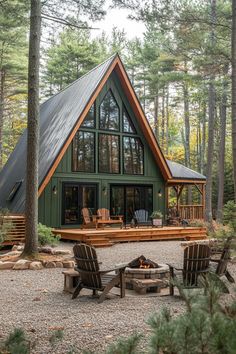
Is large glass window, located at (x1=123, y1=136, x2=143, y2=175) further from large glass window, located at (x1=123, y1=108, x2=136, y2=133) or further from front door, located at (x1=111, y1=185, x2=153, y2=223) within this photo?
front door, located at (x1=111, y1=185, x2=153, y2=223)

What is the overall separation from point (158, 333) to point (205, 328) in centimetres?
17

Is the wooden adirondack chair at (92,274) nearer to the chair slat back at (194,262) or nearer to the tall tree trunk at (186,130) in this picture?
the chair slat back at (194,262)

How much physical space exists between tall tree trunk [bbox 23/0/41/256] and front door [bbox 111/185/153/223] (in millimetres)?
7761

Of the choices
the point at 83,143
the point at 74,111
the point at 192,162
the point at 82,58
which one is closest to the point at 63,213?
the point at 83,143

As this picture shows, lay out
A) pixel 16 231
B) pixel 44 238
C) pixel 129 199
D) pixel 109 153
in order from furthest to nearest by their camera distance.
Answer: pixel 129 199
pixel 109 153
pixel 16 231
pixel 44 238

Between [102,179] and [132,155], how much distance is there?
194 centimetres

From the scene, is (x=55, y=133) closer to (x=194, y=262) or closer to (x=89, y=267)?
(x=89, y=267)

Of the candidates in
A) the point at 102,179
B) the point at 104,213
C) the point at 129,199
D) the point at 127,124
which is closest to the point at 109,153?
the point at 102,179

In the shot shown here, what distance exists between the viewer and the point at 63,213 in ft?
49.8

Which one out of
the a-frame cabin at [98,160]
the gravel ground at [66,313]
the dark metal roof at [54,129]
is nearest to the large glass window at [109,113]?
the a-frame cabin at [98,160]

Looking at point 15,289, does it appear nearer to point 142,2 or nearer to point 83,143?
point 142,2

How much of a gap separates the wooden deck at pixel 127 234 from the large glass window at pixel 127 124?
16.7ft

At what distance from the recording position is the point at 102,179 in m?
16.4

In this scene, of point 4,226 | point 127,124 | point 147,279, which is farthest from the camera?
point 127,124
